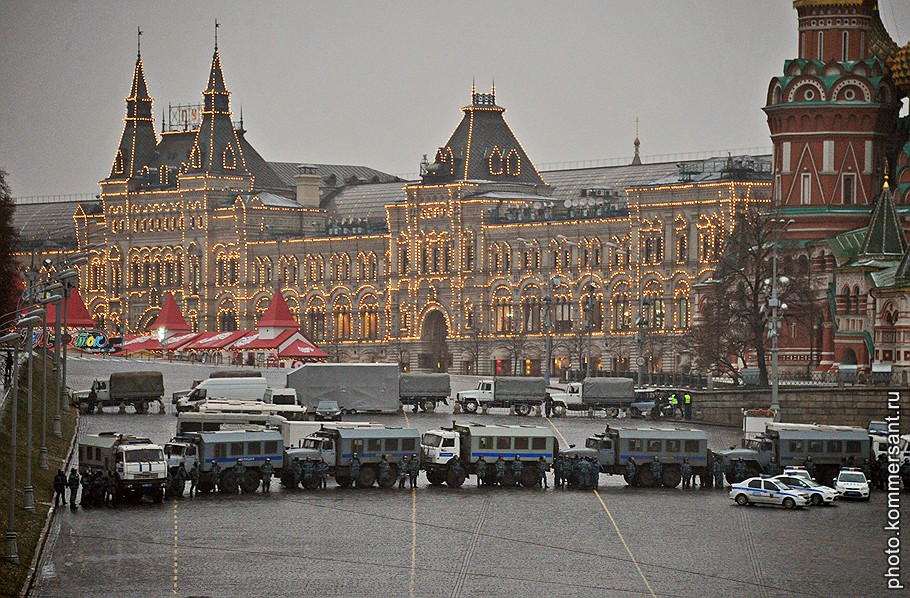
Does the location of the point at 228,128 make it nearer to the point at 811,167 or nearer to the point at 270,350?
the point at 270,350

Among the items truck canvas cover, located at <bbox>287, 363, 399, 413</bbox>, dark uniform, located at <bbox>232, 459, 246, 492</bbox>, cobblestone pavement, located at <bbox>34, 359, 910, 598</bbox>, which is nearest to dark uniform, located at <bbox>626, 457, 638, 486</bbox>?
cobblestone pavement, located at <bbox>34, 359, 910, 598</bbox>

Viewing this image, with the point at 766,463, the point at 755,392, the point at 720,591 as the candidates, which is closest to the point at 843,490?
the point at 766,463

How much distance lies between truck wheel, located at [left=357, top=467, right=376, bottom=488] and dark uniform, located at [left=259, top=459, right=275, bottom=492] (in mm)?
2955

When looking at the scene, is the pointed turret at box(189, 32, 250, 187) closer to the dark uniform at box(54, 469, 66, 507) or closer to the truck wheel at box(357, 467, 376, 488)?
the truck wheel at box(357, 467, 376, 488)

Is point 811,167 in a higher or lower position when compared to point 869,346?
higher

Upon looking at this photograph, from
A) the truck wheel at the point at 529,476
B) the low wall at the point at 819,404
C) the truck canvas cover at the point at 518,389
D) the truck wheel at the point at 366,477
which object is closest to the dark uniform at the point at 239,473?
the truck wheel at the point at 366,477

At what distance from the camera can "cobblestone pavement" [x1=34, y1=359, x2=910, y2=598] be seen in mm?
51531

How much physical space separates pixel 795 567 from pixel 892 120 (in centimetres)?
7773

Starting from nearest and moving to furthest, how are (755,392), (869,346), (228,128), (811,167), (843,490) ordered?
(843,490)
(755,392)
(869,346)
(811,167)
(228,128)

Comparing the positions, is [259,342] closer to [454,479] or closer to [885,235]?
[885,235]

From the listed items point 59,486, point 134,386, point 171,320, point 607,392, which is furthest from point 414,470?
point 171,320

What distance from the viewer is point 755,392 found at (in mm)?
102750

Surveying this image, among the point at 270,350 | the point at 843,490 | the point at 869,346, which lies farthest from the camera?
the point at 270,350

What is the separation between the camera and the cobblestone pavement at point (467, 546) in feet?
169
